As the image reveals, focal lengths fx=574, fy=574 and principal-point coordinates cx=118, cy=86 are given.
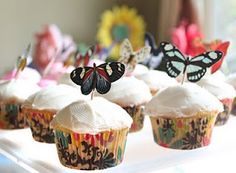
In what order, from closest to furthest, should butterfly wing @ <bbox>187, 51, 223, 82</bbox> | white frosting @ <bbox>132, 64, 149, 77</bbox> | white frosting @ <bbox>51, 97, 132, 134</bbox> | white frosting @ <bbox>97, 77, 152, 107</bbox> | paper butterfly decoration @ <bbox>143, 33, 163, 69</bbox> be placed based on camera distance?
1. white frosting @ <bbox>51, 97, 132, 134</bbox>
2. butterfly wing @ <bbox>187, 51, 223, 82</bbox>
3. white frosting @ <bbox>97, 77, 152, 107</bbox>
4. white frosting @ <bbox>132, 64, 149, 77</bbox>
5. paper butterfly decoration @ <bbox>143, 33, 163, 69</bbox>

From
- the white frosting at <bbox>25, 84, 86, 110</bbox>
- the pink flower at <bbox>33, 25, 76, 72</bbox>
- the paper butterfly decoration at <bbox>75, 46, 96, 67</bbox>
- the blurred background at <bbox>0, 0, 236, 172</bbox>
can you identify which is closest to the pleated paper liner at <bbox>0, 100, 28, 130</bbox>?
the white frosting at <bbox>25, 84, 86, 110</bbox>

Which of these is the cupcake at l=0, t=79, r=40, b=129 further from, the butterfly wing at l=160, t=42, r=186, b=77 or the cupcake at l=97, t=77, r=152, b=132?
the butterfly wing at l=160, t=42, r=186, b=77

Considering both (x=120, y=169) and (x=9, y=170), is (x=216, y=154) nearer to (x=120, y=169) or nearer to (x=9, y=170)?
(x=120, y=169)

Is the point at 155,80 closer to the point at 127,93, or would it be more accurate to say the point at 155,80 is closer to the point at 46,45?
the point at 127,93

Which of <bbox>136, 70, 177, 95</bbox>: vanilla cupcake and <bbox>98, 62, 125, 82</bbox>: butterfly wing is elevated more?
<bbox>98, 62, 125, 82</bbox>: butterfly wing

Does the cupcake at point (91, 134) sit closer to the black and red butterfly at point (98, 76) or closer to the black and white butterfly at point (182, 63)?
the black and red butterfly at point (98, 76)

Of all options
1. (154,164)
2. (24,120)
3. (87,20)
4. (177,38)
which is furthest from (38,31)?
(154,164)

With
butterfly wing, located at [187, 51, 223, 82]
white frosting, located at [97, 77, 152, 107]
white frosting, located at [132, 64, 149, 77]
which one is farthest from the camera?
white frosting, located at [132, 64, 149, 77]

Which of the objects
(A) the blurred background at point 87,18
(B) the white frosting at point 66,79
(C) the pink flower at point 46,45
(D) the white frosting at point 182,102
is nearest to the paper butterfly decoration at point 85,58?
(B) the white frosting at point 66,79
